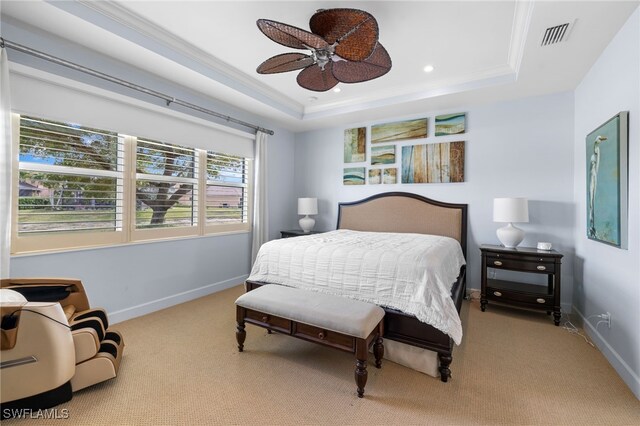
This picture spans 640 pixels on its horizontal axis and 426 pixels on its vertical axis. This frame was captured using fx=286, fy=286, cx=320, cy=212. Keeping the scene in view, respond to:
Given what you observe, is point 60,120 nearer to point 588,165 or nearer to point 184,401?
point 184,401

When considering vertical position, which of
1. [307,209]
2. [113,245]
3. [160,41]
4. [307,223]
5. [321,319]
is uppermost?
[160,41]

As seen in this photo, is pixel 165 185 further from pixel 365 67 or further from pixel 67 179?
pixel 365 67

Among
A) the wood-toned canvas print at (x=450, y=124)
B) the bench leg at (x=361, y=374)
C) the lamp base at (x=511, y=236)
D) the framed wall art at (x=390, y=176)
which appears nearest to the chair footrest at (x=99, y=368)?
the bench leg at (x=361, y=374)

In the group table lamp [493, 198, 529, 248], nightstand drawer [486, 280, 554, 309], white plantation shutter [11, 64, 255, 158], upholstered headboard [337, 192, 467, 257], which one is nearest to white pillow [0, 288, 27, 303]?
white plantation shutter [11, 64, 255, 158]

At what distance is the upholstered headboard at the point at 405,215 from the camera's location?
3.90 metres

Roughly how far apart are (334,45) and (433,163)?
2.63 meters

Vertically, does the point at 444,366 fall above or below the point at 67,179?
below

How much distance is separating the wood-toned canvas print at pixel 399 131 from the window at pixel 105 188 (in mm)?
2370

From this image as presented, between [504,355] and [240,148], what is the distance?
12.8 ft

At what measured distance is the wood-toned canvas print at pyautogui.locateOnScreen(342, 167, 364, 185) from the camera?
4715 mm

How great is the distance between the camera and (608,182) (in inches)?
91.7

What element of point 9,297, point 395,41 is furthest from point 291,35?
point 9,297

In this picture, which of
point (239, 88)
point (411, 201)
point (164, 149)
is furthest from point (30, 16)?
point (411, 201)

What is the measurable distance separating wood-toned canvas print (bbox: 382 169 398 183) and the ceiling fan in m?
2.12
